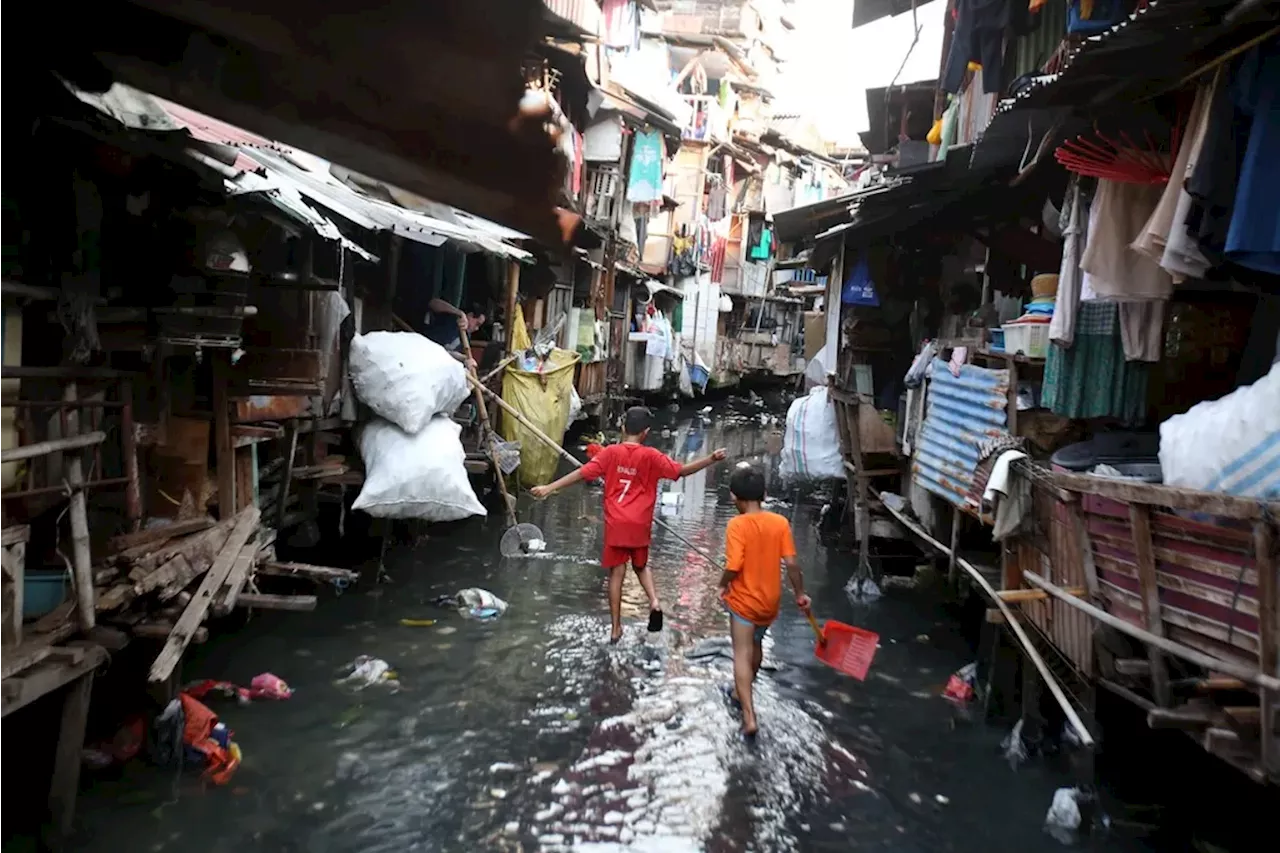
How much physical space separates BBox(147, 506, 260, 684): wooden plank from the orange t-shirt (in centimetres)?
330

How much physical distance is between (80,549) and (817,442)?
10339 mm

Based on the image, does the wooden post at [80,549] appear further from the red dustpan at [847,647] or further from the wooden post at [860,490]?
the wooden post at [860,490]

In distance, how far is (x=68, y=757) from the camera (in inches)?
181

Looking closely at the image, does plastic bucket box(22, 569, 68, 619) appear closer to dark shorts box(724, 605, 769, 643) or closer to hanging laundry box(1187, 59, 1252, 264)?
dark shorts box(724, 605, 769, 643)

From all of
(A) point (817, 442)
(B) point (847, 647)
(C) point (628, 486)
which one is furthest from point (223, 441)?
(A) point (817, 442)

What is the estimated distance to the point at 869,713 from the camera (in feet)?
24.2

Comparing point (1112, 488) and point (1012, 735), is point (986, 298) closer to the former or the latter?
point (1012, 735)

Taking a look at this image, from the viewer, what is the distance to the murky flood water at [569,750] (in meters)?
5.21

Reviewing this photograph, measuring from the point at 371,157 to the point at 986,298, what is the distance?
9503 millimetres

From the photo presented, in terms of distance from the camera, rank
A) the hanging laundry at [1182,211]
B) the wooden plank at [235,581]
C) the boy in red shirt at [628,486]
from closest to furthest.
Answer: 1. the hanging laundry at [1182,211]
2. the wooden plank at [235,581]
3. the boy in red shirt at [628,486]

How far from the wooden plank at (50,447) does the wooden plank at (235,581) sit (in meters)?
1.32

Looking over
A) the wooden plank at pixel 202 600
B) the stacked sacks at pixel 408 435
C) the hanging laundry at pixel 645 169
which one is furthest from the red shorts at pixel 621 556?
the hanging laundry at pixel 645 169

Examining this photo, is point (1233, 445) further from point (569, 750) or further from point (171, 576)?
point (171, 576)

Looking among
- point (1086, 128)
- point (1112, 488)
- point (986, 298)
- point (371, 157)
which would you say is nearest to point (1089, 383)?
point (1086, 128)
